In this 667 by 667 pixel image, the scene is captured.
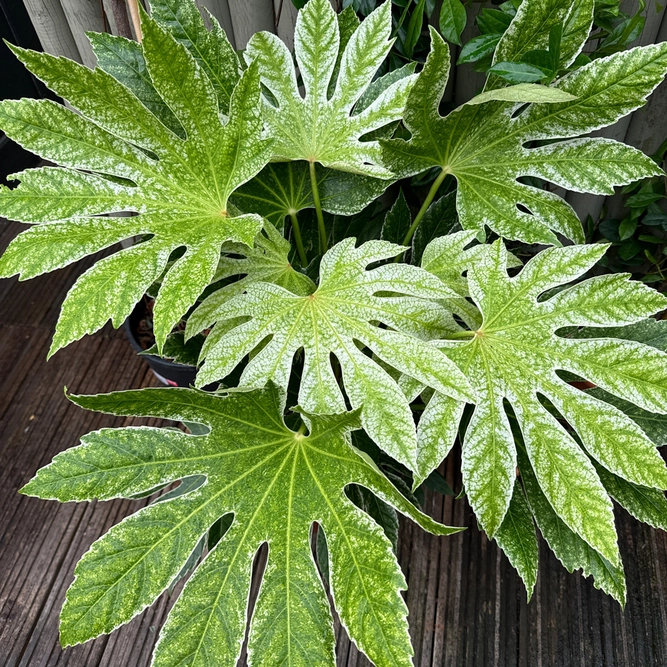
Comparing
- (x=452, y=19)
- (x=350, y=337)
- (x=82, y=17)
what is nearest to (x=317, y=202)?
(x=350, y=337)

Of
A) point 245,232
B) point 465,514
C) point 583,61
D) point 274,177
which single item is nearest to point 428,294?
point 245,232

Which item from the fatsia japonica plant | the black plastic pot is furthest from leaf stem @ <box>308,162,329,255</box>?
the black plastic pot

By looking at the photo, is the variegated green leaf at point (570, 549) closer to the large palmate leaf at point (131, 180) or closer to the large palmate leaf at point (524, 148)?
the large palmate leaf at point (524, 148)

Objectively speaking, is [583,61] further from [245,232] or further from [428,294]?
[245,232]

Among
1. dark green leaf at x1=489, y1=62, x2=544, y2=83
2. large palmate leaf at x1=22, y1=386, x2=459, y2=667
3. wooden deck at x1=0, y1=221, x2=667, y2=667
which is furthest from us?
wooden deck at x1=0, y1=221, x2=667, y2=667

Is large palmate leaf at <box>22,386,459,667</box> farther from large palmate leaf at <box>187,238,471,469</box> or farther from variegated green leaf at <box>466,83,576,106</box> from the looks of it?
variegated green leaf at <box>466,83,576,106</box>

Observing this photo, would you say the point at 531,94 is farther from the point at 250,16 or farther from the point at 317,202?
the point at 250,16
